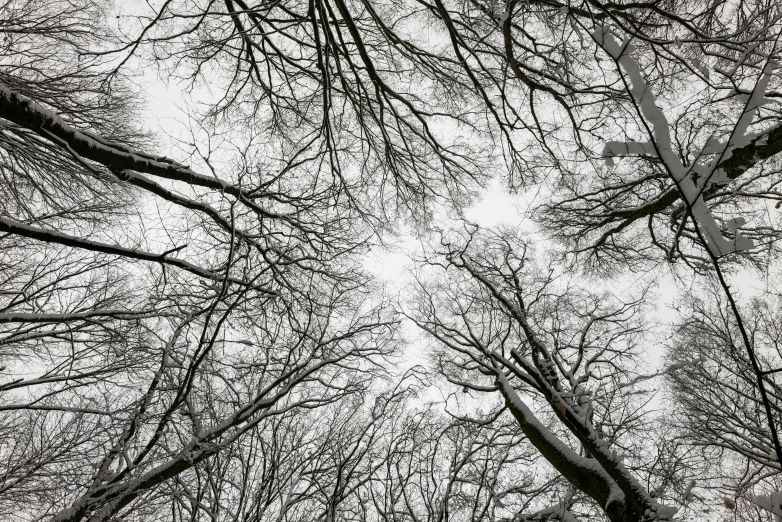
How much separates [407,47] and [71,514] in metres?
5.64

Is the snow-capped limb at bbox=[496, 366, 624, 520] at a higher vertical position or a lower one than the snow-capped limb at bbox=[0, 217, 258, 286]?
lower

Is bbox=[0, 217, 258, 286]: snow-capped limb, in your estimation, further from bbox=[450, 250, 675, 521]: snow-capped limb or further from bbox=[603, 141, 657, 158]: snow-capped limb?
bbox=[450, 250, 675, 521]: snow-capped limb

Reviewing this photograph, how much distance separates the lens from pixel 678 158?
4.10ft

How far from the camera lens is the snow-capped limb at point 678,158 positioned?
3.82 ft

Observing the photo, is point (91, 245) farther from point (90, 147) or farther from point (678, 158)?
point (678, 158)

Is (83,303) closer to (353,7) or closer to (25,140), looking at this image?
(25,140)

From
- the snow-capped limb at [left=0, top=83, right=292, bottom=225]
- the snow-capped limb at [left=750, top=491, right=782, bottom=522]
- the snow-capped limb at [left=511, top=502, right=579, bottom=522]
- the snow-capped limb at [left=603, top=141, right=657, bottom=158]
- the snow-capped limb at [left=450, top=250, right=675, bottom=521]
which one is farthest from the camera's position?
the snow-capped limb at [left=511, top=502, right=579, bottom=522]

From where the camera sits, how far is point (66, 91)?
476 cm

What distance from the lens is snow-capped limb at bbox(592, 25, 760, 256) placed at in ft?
3.82

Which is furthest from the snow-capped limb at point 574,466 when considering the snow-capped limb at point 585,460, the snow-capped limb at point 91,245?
the snow-capped limb at point 91,245

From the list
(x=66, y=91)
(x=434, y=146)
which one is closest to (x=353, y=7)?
(x=434, y=146)

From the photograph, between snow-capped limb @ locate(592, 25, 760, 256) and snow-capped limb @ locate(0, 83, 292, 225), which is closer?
snow-capped limb @ locate(592, 25, 760, 256)

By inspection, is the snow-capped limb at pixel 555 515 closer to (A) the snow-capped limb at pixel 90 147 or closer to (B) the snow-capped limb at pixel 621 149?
(B) the snow-capped limb at pixel 621 149

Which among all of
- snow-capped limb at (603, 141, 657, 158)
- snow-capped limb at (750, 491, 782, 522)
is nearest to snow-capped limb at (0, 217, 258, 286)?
snow-capped limb at (603, 141, 657, 158)
